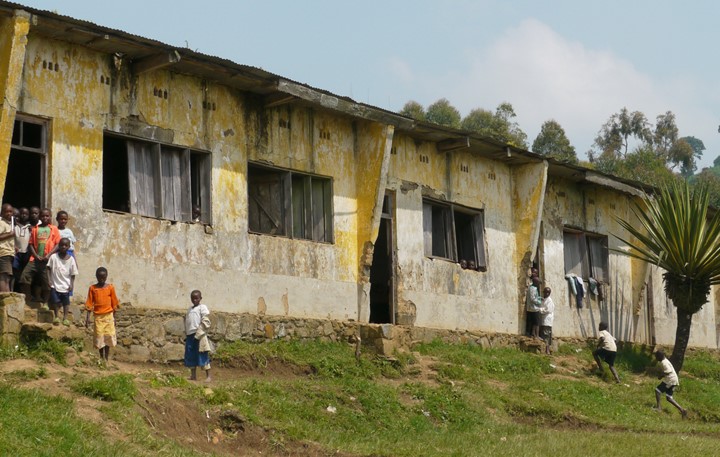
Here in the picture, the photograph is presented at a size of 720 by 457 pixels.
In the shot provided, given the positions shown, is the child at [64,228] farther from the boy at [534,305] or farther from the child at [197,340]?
the boy at [534,305]

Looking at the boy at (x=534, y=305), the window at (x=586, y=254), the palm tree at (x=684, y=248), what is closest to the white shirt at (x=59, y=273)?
the boy at (x=534, y=305)

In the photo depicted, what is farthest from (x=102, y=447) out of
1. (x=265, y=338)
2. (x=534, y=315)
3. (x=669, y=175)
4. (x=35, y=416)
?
(x=669, y=175)

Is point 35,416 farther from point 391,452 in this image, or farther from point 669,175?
point 669,175

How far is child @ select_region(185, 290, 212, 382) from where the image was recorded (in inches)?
586

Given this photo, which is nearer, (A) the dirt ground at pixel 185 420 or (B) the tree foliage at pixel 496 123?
(A) the dirt ground at pixel 185 420

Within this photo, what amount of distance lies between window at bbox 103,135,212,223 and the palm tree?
997cm

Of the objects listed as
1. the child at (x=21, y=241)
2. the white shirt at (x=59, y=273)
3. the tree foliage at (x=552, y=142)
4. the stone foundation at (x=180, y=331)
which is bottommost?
the stone foundation at (x=180, y=331)

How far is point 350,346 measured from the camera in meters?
18.7

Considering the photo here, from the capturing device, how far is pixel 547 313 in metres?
→ 22.8

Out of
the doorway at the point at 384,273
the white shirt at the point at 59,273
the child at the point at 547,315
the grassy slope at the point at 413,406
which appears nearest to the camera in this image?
the grassy slope at the point at 413,406

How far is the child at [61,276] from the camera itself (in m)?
14.4

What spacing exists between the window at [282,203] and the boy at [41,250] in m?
4.25

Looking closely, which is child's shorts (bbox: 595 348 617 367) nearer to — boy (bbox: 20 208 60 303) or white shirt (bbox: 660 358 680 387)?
white shirt (bbox: 660 358 680 387)

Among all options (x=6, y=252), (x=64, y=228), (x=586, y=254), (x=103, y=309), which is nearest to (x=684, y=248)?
(x=586, y=254)
